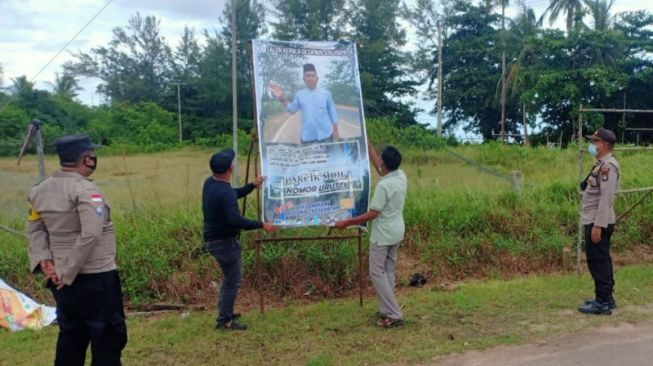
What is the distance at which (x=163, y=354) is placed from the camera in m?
4.29

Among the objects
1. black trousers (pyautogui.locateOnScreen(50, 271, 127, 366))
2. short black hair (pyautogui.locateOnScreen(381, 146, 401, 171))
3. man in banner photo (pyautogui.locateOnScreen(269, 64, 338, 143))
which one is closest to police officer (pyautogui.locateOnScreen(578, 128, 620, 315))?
short black hair (pyautogui.locateOnScreen(381, 146, 401, 171))

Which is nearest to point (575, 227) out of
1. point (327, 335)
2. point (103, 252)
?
point (327, 335)

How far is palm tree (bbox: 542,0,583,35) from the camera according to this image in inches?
1273

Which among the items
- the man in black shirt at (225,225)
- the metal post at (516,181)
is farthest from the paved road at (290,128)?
the metal post at (516,181)

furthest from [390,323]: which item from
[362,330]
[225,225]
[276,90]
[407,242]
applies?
[407,242]

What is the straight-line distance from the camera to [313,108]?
198 inches

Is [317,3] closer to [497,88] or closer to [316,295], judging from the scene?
[497,88]

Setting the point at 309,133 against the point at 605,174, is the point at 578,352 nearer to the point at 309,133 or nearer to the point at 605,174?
the point at 605,174

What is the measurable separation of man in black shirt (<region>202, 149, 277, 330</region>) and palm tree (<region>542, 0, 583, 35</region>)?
32345 millimetres

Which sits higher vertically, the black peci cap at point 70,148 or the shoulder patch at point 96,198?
the black peci cap at point 70,148

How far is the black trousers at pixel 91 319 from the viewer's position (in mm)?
3184

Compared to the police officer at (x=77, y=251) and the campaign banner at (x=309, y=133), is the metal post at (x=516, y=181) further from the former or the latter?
the police officer at (x=77, y=251)

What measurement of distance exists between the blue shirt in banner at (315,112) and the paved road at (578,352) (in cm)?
219

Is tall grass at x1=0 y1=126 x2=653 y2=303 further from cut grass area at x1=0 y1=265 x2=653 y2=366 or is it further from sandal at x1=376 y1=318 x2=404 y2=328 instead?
sandal at x1=376 y1=318 x2=404 y2=328
